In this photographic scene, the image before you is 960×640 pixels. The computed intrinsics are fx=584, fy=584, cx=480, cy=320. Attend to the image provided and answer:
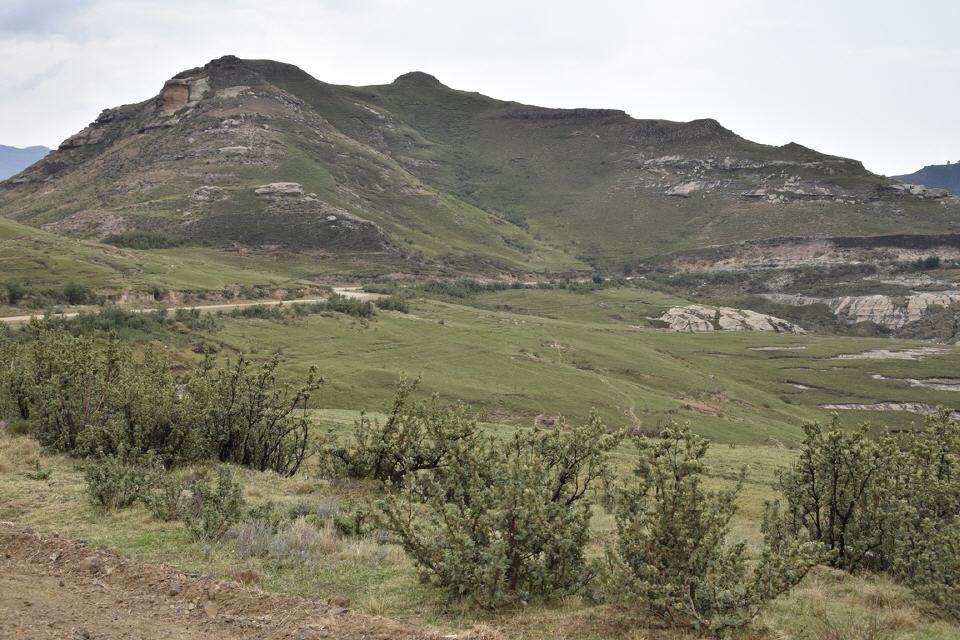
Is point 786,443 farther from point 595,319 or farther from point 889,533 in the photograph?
point 595,319

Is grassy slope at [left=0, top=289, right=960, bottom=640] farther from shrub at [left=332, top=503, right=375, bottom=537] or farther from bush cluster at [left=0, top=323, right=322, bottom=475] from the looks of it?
bush cluster at [left=0, top=323, right=322, bottom=475]

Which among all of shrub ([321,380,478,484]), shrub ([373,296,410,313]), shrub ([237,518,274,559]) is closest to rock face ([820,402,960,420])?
shrub ([373,296,410,313])

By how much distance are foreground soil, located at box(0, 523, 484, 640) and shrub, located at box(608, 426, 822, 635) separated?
275cm

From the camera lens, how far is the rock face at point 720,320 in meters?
136

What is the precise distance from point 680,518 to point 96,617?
8.46 m

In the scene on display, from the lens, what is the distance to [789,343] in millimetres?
120812

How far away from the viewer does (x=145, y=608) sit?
8695mm

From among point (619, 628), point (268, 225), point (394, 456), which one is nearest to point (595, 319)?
point (268, 225)

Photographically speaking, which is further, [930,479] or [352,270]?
[352,270]

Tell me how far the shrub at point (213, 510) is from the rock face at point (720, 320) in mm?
128898

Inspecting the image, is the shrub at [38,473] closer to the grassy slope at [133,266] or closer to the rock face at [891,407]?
the grassy slope at [133,266]

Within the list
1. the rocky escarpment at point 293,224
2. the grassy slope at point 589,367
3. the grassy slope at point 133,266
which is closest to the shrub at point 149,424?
the grassy slope at point 589,367

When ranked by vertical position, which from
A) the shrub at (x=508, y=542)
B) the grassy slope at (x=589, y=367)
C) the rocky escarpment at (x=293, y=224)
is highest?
the rocky escarpment at (x=293, y=224)

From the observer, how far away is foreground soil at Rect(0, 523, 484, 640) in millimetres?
7910
